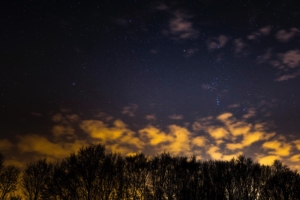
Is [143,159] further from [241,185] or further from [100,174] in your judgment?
[241,185]

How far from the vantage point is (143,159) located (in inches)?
2007

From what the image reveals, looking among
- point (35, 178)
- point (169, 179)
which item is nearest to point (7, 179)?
point (35, 178)

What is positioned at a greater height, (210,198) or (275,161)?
(275,161)

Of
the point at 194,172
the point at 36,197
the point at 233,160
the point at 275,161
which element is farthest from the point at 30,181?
the point at 275,161

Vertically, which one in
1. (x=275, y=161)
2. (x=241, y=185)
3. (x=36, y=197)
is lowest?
(x=36, y=197)

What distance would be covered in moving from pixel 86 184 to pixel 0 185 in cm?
1857

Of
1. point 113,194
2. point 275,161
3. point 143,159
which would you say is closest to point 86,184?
point 113,194

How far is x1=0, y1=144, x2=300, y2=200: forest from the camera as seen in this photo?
144 feet

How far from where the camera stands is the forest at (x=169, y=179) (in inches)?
1727

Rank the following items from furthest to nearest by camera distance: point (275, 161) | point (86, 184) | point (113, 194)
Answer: point (275, 161) < point (113, 194) < point (86, 184)

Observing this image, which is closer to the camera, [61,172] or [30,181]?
[61,172]

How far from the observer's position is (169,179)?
5206 cm

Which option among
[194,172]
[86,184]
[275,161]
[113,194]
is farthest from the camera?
[194,172]

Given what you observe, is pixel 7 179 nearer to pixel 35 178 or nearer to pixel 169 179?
pixel 35 178
